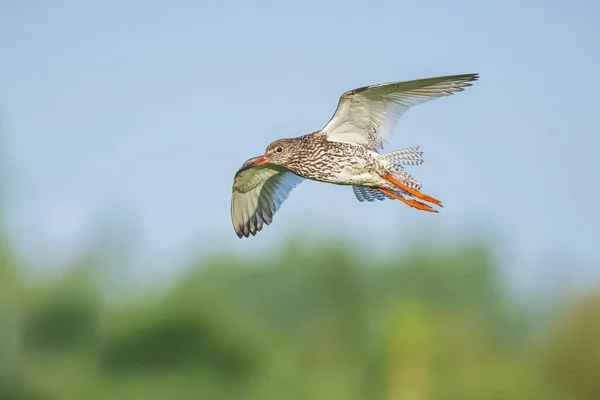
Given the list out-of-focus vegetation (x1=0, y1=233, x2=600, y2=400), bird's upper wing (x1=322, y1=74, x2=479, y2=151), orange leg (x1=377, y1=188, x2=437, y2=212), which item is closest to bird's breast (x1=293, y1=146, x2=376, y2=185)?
bird's upper wing (x1=322, y1=74, x2=479, y2=151)

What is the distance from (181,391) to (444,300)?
1251 cm

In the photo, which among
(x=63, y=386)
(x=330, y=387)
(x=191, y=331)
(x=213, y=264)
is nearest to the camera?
(x=63, y=386)

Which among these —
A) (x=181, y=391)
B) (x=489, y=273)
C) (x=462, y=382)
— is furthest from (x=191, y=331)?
(x=489, y=273)

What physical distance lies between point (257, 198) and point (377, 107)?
2156mm

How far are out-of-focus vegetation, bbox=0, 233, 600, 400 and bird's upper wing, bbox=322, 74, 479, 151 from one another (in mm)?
19501

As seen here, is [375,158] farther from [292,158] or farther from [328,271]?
[328,271]

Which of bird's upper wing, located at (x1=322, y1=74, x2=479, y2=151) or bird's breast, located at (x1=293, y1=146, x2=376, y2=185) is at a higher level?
bird's upper wing, located at (x1=322, y1=74, x2=479, y2=151)

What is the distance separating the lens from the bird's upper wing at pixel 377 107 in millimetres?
9594

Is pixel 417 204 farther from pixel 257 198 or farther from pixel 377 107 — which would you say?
pixel 257 198

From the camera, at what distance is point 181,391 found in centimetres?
3384

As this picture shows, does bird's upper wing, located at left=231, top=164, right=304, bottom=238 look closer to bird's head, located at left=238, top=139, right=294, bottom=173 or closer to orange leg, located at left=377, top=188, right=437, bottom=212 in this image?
bird's head, located at left=238, top=139, right=294, bottom=173

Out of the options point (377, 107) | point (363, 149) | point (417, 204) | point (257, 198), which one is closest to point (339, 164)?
point (363, 149)

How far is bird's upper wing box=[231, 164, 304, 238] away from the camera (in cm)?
1145

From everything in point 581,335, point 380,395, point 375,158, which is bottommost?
point 380,395
